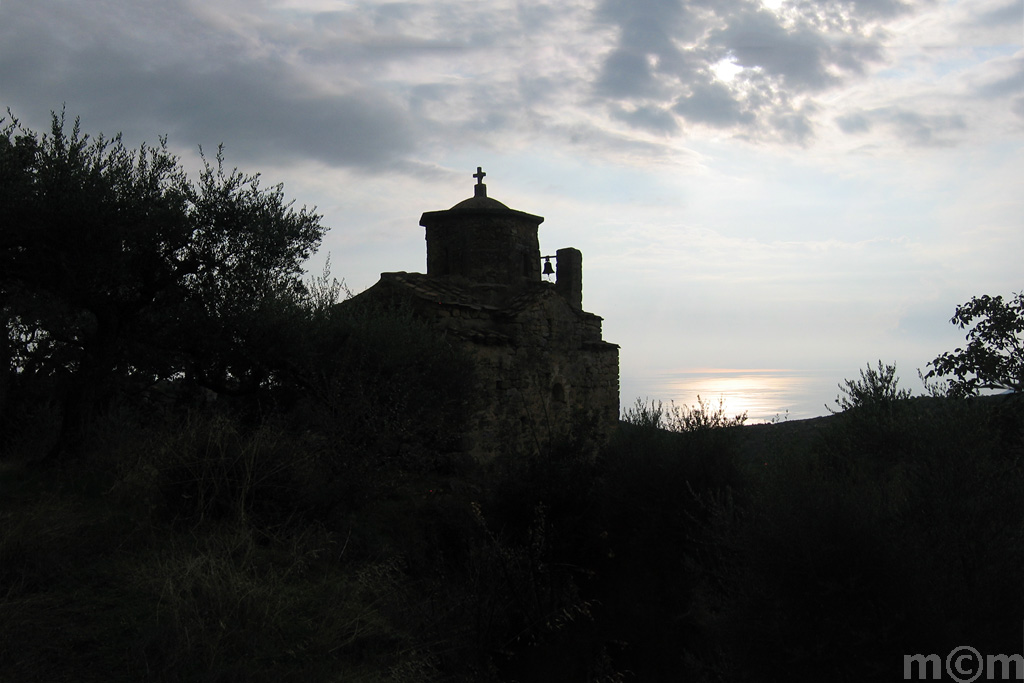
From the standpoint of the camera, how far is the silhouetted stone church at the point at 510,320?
41.2 ft

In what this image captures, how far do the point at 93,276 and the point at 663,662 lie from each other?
8077 mm

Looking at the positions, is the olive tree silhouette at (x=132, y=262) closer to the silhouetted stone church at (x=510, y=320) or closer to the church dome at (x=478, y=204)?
the silhouetted stone church at (x=510, y=320)

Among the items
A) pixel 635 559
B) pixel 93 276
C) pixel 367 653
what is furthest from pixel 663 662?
pixel 93 276

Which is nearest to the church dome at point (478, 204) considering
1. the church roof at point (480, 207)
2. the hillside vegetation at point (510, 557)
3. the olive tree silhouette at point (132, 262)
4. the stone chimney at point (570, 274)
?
the church roof at point (480, 207)

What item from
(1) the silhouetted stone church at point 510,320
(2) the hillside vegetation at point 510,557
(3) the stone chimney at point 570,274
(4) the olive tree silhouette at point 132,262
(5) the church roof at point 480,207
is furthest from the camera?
(3) the stone chimney at point 570,274

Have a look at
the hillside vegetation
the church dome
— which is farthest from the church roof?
the hillside vegetation

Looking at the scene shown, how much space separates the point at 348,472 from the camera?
26.8 feet

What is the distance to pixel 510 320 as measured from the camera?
13.5 meters

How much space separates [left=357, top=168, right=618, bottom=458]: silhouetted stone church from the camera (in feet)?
41.2

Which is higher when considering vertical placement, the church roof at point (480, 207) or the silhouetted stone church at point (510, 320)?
the church roof at point (480, 207)

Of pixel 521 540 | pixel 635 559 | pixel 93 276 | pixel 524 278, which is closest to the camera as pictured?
pixel 635 559

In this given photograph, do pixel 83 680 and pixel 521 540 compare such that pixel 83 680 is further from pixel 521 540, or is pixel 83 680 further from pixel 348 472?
pixel 521 540

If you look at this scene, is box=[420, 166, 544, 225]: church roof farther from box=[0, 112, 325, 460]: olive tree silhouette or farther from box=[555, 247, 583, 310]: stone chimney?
box=[0, 112, 325, 460]: olive tree silhouette

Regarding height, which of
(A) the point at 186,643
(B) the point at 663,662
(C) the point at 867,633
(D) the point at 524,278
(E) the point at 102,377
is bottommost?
(B) the point at 663,662
